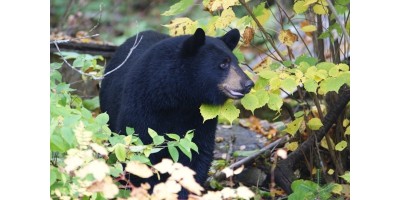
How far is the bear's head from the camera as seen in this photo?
5215mm

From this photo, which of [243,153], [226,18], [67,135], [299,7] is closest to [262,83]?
[226,18]

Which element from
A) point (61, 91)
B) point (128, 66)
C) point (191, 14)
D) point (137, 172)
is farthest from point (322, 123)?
point (191, 14)

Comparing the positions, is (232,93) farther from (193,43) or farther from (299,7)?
(299,7)

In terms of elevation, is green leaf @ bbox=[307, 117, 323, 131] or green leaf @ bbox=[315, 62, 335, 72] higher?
green leaf @ bbox=[315, 62, 335, 72]

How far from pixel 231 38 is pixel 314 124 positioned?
0.98 m

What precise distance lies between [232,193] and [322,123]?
2.34 metres

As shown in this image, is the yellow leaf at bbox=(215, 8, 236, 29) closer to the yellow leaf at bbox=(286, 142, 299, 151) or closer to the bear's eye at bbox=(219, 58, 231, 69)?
the bear's eye at bbox=(219, 58, 231, 69)

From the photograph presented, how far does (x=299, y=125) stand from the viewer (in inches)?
239

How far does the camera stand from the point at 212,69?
17.4ft

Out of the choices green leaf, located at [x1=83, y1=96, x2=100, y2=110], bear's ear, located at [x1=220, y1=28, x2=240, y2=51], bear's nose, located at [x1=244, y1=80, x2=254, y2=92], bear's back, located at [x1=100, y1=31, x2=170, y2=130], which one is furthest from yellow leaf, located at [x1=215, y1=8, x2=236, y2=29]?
green leaf, located at [x1=83, y1=96, x2=100, y2=110]

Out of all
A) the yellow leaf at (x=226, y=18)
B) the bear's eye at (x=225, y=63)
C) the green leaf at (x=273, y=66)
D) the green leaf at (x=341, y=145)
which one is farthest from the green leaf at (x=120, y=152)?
the green leaf at (x=341, y=145)

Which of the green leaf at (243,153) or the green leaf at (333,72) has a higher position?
the green leaf at (333,72)

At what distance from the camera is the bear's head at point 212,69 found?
521cm

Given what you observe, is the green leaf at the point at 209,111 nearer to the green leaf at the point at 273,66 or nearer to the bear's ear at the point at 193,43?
the bear's ear at the point at 193,43
